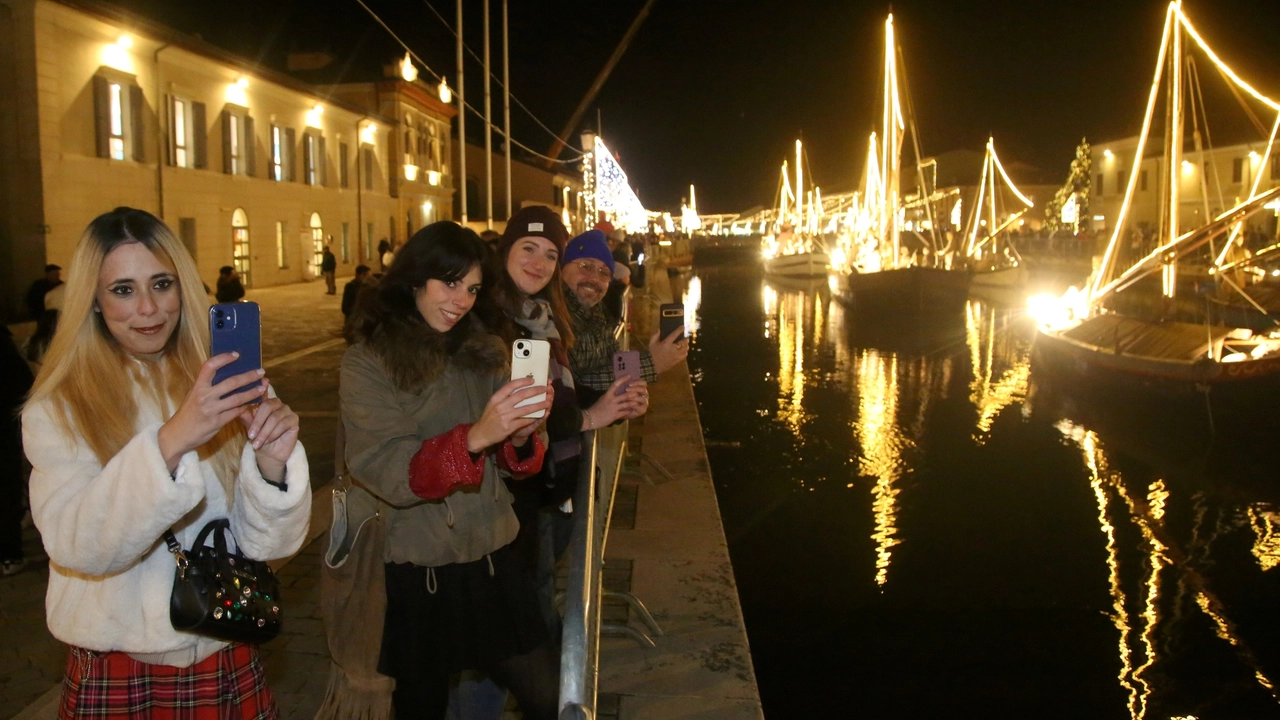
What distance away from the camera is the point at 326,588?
2.68 metres

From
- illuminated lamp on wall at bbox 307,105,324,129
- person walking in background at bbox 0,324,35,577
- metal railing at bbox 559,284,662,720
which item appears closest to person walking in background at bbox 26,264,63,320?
person walking in background at bbox 0,324,35,577

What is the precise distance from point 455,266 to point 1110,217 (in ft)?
231

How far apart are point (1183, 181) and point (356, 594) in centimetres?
5913

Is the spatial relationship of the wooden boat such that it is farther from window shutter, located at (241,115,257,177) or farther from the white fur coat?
window shutter, located at (241,115,257,177)

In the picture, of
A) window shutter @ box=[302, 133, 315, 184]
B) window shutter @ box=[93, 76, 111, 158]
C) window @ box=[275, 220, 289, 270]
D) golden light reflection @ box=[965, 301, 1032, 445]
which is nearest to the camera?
golden light reflection @ box=[965, 301, 1032, 445]

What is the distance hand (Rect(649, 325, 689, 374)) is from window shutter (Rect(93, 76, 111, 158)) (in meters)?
21.6

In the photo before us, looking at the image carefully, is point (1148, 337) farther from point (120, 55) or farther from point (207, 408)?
point (120, 55)

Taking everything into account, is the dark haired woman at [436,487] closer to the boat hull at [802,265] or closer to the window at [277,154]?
the window at [277,154]

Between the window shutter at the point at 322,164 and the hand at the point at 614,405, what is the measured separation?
34284 mm

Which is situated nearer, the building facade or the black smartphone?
the black smartphone

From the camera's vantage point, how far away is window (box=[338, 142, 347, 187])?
37.3m

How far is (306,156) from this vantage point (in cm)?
3412

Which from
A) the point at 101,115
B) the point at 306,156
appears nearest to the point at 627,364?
the point at 101,115

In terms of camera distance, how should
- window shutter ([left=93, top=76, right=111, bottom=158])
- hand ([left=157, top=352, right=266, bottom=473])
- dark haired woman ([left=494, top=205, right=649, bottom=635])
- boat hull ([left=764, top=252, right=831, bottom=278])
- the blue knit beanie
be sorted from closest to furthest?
hand ([left=157, top=352, right=266, bottom=473]) → dark haired woman ([left=494, top=205, right=649, bottom=635]) → the blue knit beanie → window shutter ([left=93, top=76, right=111, bottom=158]) → boat hull ([left=764, top=252, right=831, bottom=278])
